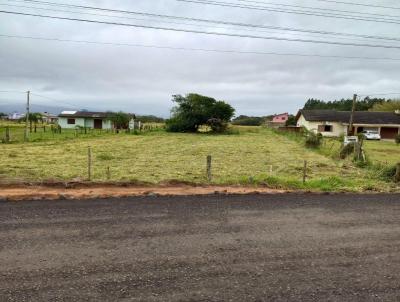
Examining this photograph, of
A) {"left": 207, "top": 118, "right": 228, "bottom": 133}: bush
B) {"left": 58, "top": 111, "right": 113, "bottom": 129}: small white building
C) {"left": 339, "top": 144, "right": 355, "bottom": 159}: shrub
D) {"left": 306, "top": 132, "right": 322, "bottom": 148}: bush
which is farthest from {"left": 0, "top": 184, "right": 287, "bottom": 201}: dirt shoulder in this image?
{"left": 58, "top": 111, "right": 113, "bottom": 129}: small white building

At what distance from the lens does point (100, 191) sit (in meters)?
10.1

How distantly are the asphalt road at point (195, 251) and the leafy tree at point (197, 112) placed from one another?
169 ft

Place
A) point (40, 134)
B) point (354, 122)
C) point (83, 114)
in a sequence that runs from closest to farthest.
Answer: point (40, 134) < point (354, 122) < point (83, 114)

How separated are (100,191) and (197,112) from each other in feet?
164

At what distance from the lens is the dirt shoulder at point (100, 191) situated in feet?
30.2

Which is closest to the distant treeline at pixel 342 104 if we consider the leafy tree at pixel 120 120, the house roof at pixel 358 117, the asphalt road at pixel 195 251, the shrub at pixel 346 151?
the house roof at pixel 358 117

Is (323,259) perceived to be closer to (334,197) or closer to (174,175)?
(334,197)

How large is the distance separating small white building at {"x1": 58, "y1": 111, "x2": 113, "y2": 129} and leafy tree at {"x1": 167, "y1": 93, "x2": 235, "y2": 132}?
1666 centimetres

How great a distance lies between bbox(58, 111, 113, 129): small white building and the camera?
72188mm

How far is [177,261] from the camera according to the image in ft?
17.2

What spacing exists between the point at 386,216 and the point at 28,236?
6.82 metres

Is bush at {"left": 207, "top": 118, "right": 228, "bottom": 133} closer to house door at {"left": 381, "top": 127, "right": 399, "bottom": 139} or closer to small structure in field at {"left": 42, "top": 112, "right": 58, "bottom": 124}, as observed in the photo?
house door at {"left": 381, "top": 127, "right": 399, "bottom": 139}

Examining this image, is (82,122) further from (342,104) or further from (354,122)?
(342,104)

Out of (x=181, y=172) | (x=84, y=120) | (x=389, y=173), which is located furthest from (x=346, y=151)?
(x=84, y=120)
